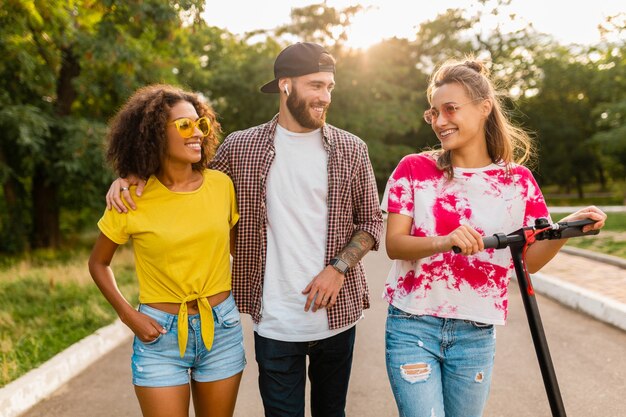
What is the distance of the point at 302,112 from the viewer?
9.83 feet

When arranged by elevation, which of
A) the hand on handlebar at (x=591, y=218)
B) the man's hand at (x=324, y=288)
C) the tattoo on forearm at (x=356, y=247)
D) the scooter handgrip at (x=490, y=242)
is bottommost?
the man's hand at (x=324, y=288)

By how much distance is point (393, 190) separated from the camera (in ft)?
8.70

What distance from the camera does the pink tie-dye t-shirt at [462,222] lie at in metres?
2.57

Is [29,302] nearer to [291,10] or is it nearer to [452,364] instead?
[452,364]

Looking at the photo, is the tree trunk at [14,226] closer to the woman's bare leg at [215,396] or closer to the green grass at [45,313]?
the green grass at [45,313]

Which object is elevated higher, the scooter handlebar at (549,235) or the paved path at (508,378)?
the scooter handlebar at (549,235)

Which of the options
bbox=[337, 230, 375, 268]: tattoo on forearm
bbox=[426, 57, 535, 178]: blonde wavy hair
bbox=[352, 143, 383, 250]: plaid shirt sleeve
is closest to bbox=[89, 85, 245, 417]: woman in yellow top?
bbox=[337, 230, 375, 268]: tattoo on forearm

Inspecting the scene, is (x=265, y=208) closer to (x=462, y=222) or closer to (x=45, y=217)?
(x=462, y=222)

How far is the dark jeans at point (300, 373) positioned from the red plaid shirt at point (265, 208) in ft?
0.44

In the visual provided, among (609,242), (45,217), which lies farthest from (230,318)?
(45,217)

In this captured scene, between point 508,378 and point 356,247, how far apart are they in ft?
8.97

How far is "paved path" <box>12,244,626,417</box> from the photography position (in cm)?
451

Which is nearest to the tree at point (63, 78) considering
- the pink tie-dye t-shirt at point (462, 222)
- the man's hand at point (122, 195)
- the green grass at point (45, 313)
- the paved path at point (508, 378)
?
the green grass at point (45, 313)

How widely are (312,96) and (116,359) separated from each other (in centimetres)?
403
